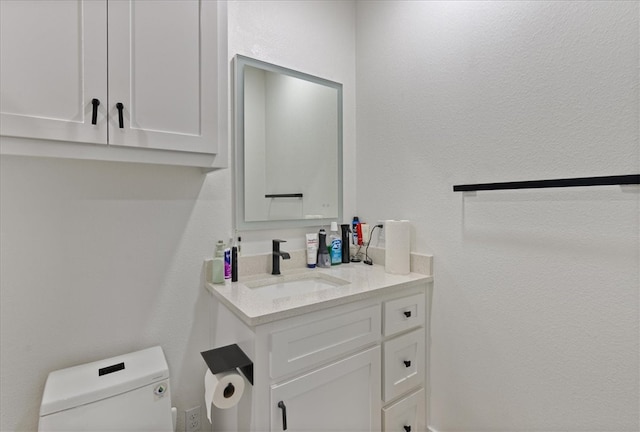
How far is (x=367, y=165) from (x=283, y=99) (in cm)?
61

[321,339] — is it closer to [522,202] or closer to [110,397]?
[110,397]

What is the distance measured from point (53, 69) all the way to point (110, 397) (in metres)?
1.06

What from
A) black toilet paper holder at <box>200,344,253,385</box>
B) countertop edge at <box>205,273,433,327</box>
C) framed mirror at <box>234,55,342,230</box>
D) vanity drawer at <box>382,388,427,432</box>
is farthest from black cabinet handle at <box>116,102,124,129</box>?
vanity drawer at <box>382,388,427,432</box>

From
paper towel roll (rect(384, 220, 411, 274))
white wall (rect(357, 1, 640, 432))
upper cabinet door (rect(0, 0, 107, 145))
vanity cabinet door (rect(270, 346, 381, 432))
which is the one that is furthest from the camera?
paper towel roll (rect(384, 220, 411, 274))

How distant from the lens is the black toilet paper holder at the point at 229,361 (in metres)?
1.05

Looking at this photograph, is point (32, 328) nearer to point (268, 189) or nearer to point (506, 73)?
point (268, 189)

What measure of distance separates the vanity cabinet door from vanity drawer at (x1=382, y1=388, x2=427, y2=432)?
0.06m

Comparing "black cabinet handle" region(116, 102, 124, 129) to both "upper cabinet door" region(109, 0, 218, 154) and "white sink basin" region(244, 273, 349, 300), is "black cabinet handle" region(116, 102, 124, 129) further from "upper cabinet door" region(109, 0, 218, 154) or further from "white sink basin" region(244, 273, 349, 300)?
"white sink basin" region(244, 273, 349, 300)

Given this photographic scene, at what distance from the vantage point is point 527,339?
3.97ft

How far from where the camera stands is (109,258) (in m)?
1.26

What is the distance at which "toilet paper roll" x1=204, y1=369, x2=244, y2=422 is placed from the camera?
39.9 inches

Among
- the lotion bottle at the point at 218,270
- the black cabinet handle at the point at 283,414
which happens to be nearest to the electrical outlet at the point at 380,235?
the lotion bottle at the point at 218,270

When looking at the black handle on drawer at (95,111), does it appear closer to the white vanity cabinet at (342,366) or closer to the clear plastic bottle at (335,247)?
the white vanity cabinet at (342,366)

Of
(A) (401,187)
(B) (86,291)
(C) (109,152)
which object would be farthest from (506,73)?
(B) (86,291)
